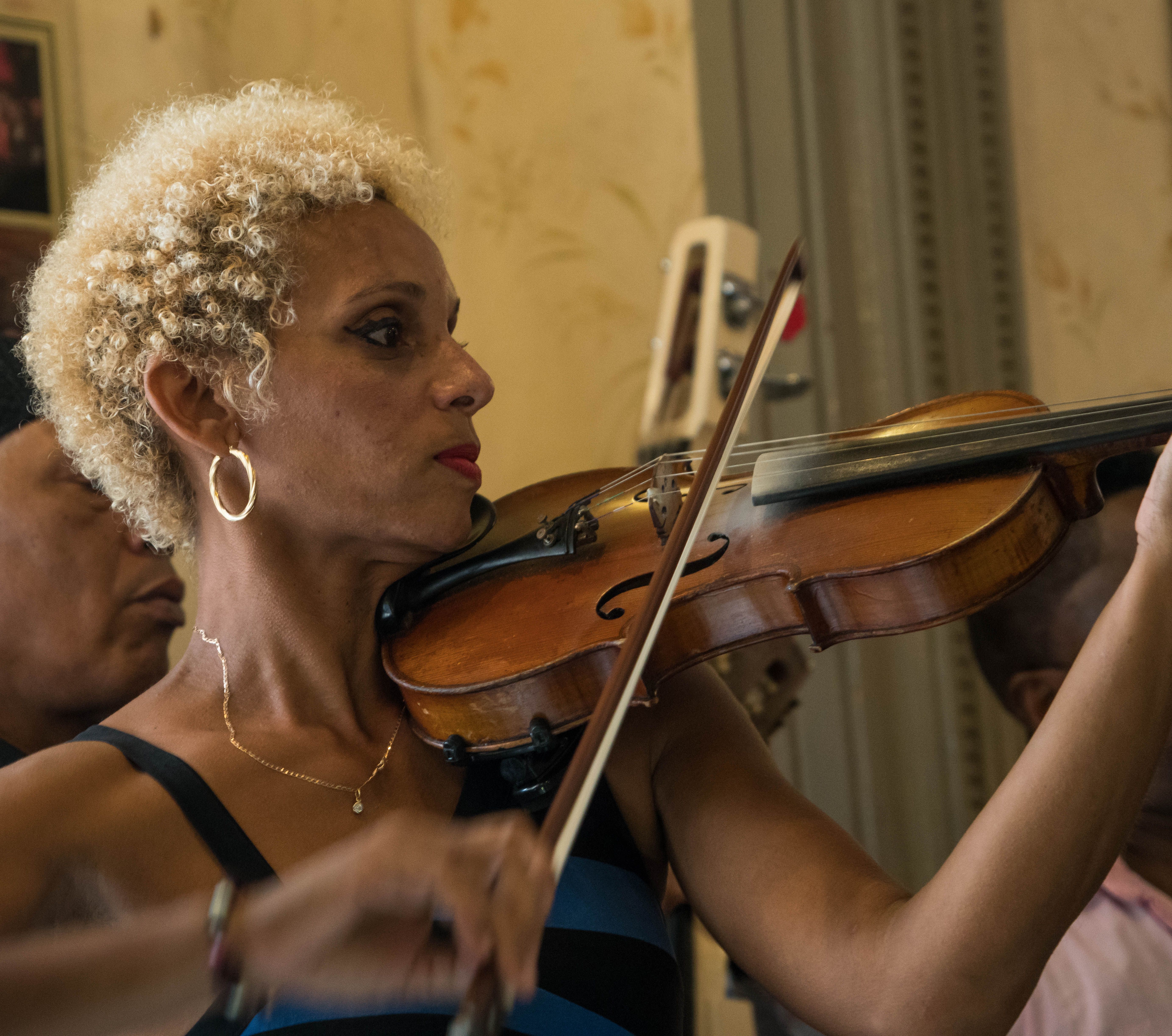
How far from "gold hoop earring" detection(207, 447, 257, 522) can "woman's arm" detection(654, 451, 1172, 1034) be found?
19.3 inches

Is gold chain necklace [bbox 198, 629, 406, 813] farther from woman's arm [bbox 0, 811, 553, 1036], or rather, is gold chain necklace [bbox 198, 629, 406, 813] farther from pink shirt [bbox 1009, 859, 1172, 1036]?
pink shirt [bbox 1009, 859, 1172, 1036]

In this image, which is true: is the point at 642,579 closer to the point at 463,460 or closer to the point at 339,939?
the point at 463,460

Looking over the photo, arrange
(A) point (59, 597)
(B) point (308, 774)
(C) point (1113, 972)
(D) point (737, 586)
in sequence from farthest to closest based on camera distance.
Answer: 1. (A) point (59, 597)
2. (C) point (1113, 972)
3. (B) point (308, 774)
4. (D) point (737, 586)

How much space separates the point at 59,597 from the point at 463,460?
1.50 ft

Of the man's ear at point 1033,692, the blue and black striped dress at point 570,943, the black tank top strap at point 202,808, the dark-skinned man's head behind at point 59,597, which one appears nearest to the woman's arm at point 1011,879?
the blue and black striped dress at point 570,943

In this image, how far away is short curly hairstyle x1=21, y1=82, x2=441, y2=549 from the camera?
99 centimetres

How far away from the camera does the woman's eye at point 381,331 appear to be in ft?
3.26

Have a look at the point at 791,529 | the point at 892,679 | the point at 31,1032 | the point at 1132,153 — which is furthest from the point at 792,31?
the point at 31,1032

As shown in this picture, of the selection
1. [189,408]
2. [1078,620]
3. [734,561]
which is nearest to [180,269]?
[189,408]

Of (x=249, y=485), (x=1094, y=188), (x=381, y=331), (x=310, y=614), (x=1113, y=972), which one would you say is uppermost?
(x=1094, y=188)

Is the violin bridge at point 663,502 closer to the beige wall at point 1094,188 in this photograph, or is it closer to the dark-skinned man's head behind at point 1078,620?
the dark-skinned man's head behind at point 1078,620

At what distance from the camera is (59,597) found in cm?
120

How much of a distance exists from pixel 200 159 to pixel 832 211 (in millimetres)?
969

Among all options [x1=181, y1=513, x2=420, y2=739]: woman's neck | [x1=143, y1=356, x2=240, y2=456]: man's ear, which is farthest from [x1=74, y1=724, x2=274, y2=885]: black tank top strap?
[x1=143, y1=356, x2=240, y2=456]: man's ear
